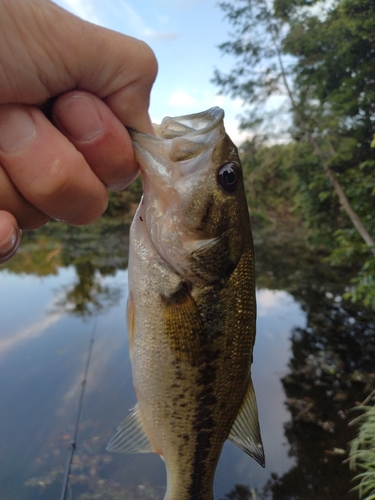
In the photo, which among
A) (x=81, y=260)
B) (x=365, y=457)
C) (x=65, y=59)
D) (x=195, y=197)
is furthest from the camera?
(x=81, y=260)

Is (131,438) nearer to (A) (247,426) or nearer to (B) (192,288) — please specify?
(A) (247,426)

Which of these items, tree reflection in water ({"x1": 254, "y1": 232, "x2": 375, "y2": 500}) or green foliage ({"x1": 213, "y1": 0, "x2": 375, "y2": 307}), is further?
green foliage ({"x1": 213, "y1": 0, "x2": 375, "y2": 307})

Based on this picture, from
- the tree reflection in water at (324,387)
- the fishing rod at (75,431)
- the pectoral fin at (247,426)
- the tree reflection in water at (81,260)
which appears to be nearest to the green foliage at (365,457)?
the tree reflection in water at (324,387)

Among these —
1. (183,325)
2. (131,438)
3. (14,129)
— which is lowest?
(131,438)

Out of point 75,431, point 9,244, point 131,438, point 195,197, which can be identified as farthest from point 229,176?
point 75,431

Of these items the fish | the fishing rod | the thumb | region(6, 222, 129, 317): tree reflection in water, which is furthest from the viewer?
region(6, 222, 129, 317): tree reflection in water

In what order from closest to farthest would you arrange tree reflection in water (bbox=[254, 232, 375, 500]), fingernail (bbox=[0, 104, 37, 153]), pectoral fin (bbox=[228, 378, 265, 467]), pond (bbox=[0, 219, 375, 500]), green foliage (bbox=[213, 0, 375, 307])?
1. fingernail (bbox=[0, 104, 37, 153])
2. pectoral fin (bbox=[228, 378, 265, 467])
3. pond (bbox=[0, 219, 375, 500])
4. tree reflection in water (bbox=[254, 232, 375, 500])
5. green foliage (bbox=[213, 0, 375, 307])

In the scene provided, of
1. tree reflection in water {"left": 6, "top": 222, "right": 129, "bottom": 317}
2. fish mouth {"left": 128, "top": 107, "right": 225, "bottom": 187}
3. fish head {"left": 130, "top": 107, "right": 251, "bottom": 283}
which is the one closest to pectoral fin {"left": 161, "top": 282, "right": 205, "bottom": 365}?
fish head {"left": 130, "top": 107, "right": 251, "bottom": 283}

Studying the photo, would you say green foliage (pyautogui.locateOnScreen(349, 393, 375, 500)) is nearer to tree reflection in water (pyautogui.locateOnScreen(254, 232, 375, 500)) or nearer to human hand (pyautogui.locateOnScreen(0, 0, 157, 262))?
tree reflection in water (pyautogui.locateOnScreen(254, 232, 375, 500))
